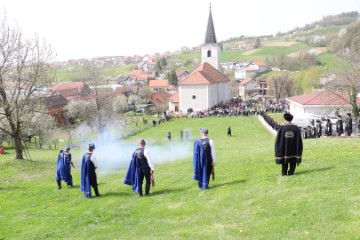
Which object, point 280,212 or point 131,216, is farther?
point 131,216

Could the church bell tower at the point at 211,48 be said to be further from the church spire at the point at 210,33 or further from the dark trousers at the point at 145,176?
the dark trousers at the point at 145,176

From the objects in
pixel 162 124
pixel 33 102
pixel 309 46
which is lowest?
pixel 162 124

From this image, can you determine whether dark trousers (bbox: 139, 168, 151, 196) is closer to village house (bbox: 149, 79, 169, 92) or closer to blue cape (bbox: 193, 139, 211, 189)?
blue cape (bbox: 193, 139, 211, 189)

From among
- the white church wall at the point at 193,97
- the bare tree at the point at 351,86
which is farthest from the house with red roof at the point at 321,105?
the white church wall at the point at 193,97

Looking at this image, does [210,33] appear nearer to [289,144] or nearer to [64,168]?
[64,168]

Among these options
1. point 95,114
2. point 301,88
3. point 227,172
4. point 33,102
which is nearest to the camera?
point 227,172

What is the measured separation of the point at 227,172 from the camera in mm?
15375

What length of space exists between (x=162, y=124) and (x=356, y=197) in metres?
55.1

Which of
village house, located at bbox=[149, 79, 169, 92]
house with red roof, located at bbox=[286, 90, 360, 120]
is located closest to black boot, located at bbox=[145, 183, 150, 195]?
house with red roof, located at bbox=[286, 90, 360, 120]

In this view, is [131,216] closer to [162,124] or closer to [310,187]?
[310,187]

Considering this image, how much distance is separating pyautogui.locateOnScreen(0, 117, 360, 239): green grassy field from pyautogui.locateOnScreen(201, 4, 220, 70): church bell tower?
87.3 metres

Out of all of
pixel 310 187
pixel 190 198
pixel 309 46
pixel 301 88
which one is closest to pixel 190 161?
pixel 190 198

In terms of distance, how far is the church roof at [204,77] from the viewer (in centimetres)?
8600

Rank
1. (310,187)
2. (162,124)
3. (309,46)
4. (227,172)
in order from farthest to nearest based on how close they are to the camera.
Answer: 1. (309,46)
2. (162,124)
3. (227,172)
4. (310,187)
